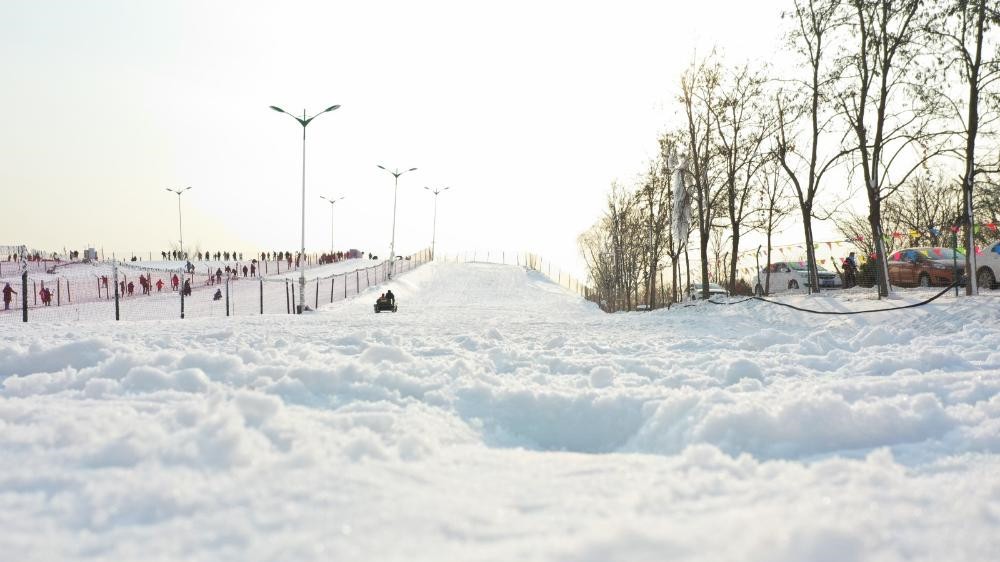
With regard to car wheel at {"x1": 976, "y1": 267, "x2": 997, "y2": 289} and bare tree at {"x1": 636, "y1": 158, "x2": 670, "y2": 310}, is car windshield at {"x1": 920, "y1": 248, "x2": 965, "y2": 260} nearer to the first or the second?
car wheel at {"x1": 976, "y1": 267, "x2": 997, "y2": 289}

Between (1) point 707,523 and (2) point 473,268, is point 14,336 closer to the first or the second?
(1) point 707,523

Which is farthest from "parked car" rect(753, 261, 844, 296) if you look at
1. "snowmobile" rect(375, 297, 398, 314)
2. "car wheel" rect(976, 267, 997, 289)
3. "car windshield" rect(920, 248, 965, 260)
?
"snowmobile" rect(375, 297, 398, 314)

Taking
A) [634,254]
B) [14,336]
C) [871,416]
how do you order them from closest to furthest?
[871,416] < [14,336] < [634,254]

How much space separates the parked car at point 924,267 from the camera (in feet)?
75.7

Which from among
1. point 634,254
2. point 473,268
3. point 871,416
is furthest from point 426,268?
point 871,416

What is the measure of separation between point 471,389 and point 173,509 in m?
3.11

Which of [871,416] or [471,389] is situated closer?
[871,416]

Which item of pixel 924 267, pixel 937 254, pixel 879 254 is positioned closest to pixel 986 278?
pixel 924 267

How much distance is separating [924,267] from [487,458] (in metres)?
25.1

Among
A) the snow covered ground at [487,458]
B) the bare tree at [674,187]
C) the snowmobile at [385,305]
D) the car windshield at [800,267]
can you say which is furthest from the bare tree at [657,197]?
the snow covered ground at [487,458]

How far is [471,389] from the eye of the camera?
19.2 feet

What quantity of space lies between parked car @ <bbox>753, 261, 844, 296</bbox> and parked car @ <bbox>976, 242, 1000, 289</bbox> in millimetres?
10348

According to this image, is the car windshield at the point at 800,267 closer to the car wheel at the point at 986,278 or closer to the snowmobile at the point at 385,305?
the car wheel at the point at 986,278

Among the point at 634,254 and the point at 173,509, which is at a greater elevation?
the point at 634,254
